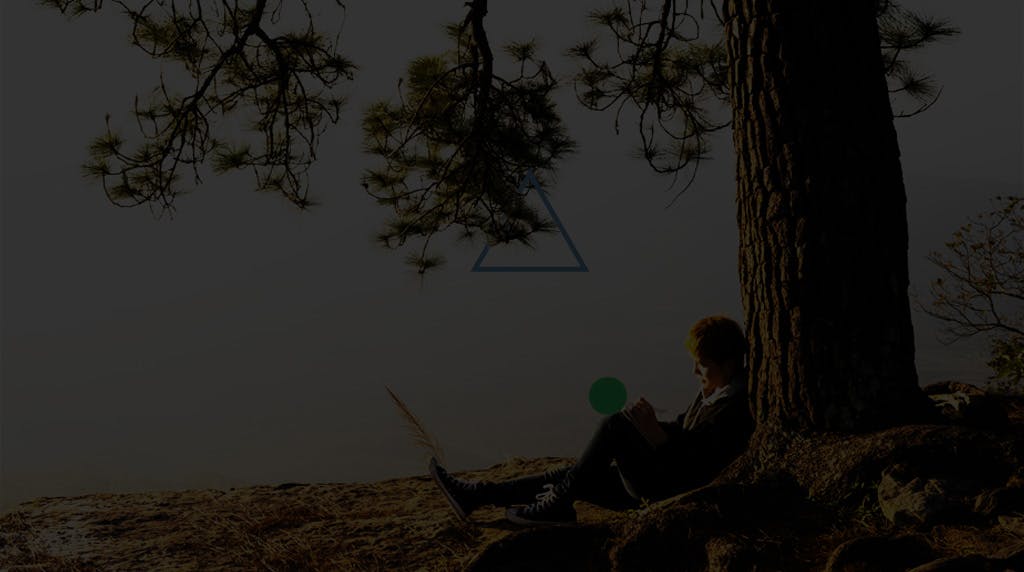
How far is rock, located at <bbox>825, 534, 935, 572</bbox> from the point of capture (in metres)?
2.08

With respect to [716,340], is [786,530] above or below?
below

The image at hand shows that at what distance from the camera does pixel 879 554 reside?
2105 millimetres

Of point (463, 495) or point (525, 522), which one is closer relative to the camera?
point (525, 522)

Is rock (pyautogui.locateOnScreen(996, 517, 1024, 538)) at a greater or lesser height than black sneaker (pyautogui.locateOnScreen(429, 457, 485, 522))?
lesser

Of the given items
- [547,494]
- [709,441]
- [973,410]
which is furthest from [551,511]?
[973,410]

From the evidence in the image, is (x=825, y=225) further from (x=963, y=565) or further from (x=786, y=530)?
(x=963, y=565)

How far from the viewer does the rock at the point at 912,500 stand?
2.28m

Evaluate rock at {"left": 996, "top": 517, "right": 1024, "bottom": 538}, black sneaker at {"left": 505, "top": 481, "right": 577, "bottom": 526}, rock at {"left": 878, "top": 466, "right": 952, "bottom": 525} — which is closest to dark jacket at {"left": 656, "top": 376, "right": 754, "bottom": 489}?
black sneaker at {"left": 505, "top": 481, "right": 577, "bottom": 526}

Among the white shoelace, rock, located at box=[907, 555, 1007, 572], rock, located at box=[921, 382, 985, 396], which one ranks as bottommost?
rock, located at box=[907, 555, 1007, 572]

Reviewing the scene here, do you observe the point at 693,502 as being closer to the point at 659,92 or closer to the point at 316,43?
the point at 659,92

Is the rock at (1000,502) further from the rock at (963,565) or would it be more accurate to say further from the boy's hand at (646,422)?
the boy's hand at (646,422)

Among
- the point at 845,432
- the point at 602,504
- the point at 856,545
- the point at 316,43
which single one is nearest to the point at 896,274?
the point at 845,432

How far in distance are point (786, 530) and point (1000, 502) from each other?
560mm

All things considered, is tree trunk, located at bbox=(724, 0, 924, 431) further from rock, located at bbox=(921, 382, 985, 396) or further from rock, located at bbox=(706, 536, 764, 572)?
rock, located at bbox=(921, 382, 985, 396)
